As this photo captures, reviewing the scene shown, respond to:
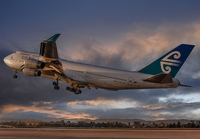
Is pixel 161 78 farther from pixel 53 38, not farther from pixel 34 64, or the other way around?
pixel 34 64

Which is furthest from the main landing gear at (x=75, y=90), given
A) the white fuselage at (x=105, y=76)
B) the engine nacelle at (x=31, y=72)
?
the engine nacelle at (x=31, y=72)

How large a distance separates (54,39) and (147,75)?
49.0 ft

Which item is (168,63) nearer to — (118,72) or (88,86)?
(118,72)

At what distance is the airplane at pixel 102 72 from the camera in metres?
33.5

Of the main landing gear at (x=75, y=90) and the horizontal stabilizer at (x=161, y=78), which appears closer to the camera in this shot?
the horizontal stabilizer at (x=161, y=78)

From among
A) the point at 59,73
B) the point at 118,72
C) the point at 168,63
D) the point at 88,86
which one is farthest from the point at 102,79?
the point at 168,63

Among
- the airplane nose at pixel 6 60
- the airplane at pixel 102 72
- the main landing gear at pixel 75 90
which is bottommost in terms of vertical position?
the main landing gear at pixel 75 90

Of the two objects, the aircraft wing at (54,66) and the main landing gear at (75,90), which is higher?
the aircraft wing at (54,66)

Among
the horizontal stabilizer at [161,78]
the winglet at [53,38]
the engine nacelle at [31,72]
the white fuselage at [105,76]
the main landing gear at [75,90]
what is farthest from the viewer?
the main landing gear at [75,90]

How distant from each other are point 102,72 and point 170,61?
35.3 feet

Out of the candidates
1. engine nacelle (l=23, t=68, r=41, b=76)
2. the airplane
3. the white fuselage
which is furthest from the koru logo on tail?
engine nacelle (l=23, t=68, r=41, b=76)

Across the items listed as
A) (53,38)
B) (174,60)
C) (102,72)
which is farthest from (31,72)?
(174,60)

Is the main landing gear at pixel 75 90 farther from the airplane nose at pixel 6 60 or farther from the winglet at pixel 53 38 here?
the airplane nose at pixel 6 60

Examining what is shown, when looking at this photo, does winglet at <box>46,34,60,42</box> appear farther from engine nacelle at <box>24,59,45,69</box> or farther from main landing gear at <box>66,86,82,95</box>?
main landing gear at <box>66,86,82,95</box>
